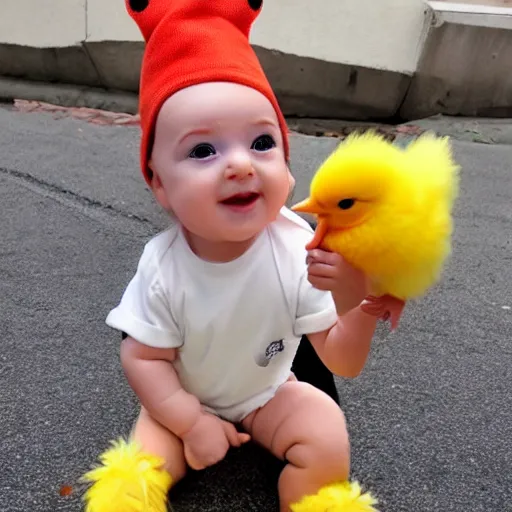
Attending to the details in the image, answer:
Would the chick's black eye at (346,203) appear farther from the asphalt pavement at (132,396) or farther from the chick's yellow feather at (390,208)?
the asphalt pavement at (132,396)

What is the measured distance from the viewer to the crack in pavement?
1.44 m

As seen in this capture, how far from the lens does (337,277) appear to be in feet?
2.05

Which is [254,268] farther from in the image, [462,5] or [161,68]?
[462,5]

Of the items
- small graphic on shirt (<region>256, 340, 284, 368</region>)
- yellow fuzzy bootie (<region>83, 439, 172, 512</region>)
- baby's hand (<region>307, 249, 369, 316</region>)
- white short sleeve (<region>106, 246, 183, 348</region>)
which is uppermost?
baby's hand (<region>307, 249, 369, 316</region>)

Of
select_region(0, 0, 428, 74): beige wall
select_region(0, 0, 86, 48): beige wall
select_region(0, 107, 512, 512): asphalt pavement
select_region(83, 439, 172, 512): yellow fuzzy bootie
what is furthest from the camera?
select_region(0, 0, 86, 48): beige wall

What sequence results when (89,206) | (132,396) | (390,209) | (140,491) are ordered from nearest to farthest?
(390,209), (140,491), (132,396), (89,206)

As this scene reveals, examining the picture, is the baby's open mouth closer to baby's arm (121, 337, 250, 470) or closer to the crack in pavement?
baby's arm (121, 337, 250, 470)

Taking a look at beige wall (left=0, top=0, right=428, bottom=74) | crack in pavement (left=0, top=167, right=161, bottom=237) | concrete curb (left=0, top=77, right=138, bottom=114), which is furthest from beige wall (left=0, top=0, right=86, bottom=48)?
crack in pavement (left=0, top=167, right=161, bottom=237)

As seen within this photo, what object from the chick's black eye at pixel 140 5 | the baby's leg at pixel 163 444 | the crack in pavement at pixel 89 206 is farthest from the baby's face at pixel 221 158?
the crack in pavement at pixel 89 206

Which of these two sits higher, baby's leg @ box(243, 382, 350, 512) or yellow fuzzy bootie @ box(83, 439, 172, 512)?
baby's leg @ box(243, 382, 350, 512)

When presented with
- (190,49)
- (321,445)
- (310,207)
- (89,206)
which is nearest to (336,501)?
(321,445)

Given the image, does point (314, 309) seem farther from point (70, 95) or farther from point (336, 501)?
point (70, 95)

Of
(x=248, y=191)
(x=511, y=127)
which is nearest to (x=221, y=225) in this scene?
(x=248, y=191)

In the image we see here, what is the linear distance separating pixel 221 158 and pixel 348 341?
22cm
